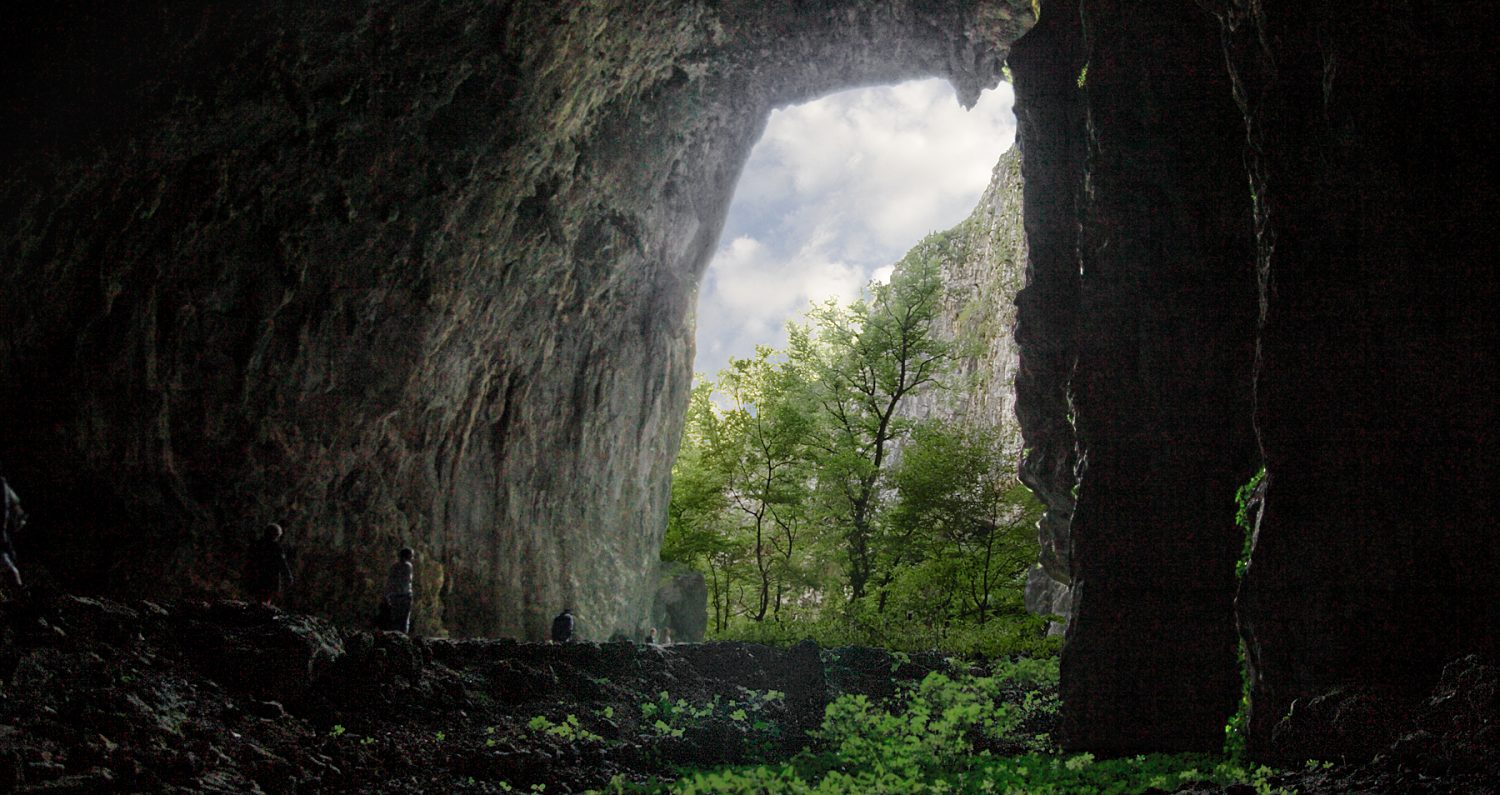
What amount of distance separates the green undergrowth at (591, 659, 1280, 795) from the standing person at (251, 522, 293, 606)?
672cm

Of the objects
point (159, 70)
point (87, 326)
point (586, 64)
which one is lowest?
point (87, 326)

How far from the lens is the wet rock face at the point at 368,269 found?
9.66m

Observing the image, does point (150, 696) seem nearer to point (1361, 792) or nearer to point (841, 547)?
point (1361, 792)

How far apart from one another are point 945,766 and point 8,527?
924cm

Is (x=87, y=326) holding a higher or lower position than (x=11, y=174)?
lower

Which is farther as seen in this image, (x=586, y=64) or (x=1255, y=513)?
(x=586, y=64)

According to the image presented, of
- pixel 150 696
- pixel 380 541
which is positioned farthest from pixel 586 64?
pixel 150 696

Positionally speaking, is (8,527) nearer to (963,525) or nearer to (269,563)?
(269,563)

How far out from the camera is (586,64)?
54.0 ft

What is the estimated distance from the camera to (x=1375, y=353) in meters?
7.04

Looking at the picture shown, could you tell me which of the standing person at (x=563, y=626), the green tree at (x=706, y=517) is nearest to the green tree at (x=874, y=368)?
the green tree at (x=706, y=517)

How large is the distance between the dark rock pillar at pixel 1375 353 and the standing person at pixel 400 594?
37.1ft

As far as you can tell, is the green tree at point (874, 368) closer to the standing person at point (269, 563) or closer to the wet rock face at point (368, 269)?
the wet rock face at point (368, 269)

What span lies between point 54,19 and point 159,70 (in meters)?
1.00
